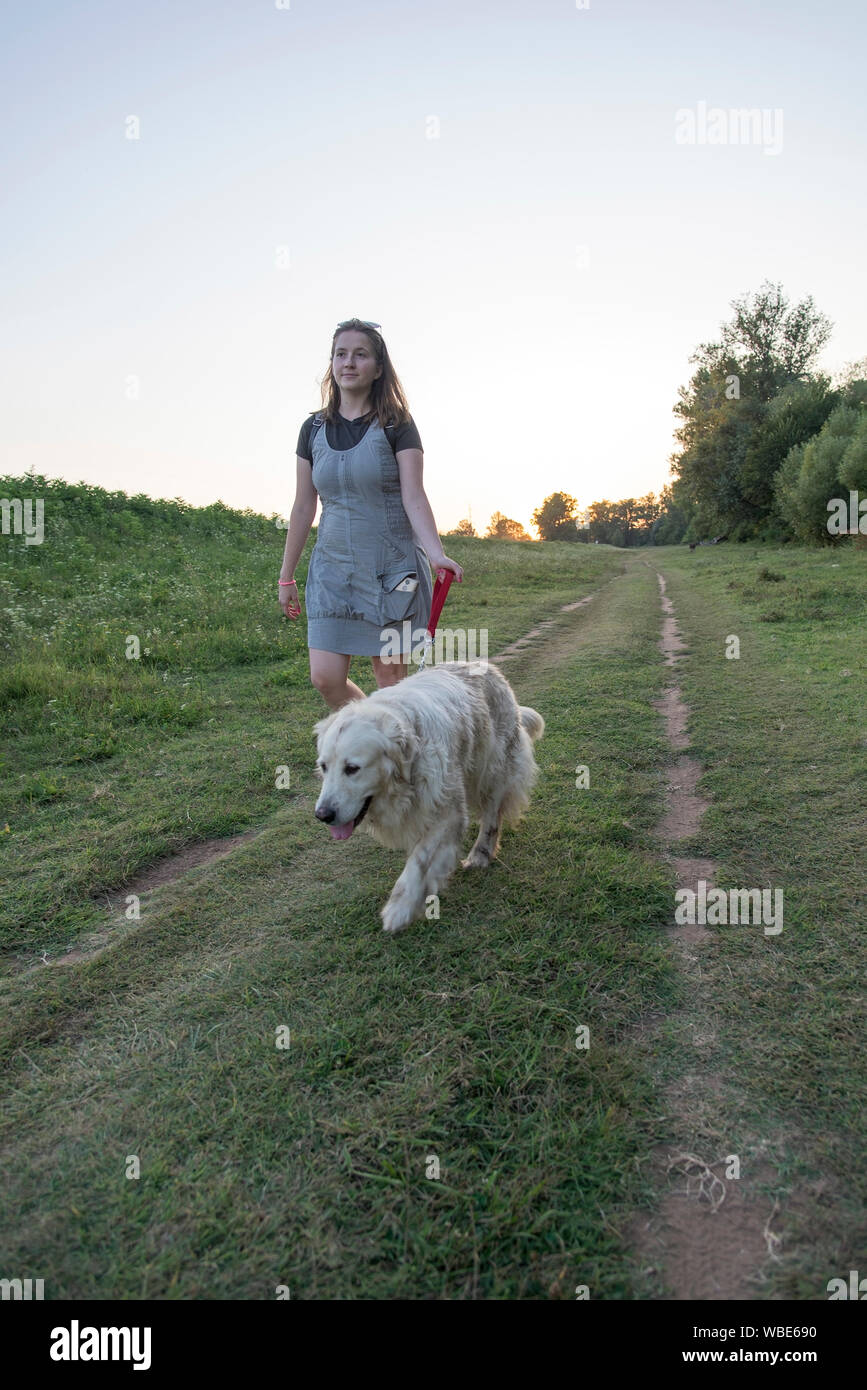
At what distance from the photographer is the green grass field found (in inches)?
→ 80.4

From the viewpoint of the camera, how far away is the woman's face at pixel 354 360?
4.44m

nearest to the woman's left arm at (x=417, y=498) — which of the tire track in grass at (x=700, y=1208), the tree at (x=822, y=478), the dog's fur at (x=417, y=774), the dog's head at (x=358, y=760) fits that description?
the dog's fur at (x=417, y=774)

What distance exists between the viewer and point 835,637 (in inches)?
444

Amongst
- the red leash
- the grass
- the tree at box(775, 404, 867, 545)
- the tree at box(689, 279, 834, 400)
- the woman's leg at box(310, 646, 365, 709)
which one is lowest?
the grass

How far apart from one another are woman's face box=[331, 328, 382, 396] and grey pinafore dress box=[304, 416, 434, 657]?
0.29 m

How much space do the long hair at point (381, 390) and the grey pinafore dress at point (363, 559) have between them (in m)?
0.10

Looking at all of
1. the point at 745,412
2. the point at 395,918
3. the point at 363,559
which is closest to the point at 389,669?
the point at 363,559

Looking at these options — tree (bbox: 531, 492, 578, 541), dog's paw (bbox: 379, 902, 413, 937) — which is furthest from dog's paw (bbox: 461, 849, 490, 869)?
tree (bbox: 531, 492, 578, 541)

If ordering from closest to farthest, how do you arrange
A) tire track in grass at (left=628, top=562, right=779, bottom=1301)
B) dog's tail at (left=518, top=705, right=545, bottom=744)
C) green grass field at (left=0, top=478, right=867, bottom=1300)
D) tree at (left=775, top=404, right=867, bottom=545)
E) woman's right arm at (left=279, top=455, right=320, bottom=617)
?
tire track in grass at (left=628, top=562, right=779, bottom=1301)
green grass field at (left=0, top=478, right=867, bottom=1300)
woman's right arm at (left=279, top=455, right=320, bottom=617)
dog's tail at (left=518, top=705, right=545, bottom=744)
tree at (left=775, top=404, right=867, bottom=545)

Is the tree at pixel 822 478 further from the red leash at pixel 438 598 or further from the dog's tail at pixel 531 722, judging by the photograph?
the red leash at pixel 438 598

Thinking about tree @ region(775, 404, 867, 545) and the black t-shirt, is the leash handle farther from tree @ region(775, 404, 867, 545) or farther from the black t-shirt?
tree @ region(775, 404, 867, 545)

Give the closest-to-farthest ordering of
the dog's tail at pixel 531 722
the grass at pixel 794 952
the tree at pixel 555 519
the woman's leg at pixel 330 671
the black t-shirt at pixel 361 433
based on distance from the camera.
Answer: the grass at pixel 794 952 < the black t-shirt at pixel 361 433 < the woman's leg at pixel 330 671 < the dog's tail at pixel 531 722 < the tree at pixel 555 519

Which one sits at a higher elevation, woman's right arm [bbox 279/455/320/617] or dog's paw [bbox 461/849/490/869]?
woman's right arm [bbox 279/455/320/617]
